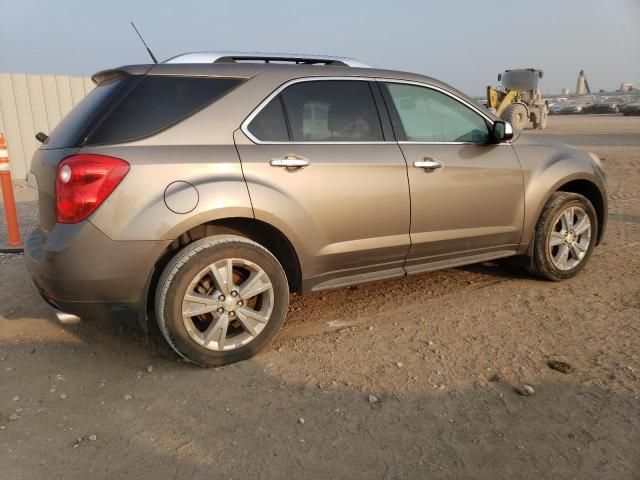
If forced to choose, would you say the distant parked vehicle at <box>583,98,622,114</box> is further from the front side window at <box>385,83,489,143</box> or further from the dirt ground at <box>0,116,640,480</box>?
the dirt ground at <box>0,116,640,480</box>

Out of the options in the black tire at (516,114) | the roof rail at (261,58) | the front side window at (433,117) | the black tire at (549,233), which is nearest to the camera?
the roof rail at (261,58)

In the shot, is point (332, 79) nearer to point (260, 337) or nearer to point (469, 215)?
point (469, 215)

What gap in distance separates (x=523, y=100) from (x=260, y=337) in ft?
76.7

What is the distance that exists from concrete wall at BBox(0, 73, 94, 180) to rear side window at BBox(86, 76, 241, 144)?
30.1ft

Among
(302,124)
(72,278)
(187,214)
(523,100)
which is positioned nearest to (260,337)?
(187,214)

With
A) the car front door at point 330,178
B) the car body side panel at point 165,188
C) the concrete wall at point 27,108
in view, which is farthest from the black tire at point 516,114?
the car body side panel at point 165,188

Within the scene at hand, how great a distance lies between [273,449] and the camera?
236cm

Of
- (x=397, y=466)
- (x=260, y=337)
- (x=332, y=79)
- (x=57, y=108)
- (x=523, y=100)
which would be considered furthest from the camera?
(x=523, y=100)

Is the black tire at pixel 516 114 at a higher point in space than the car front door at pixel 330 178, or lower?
lower

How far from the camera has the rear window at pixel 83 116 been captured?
9.44ft

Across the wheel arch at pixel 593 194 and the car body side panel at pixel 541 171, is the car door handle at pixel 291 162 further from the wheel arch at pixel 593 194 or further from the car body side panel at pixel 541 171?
the wheel arch at pixel 593 194

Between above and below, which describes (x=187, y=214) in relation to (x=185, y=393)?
above

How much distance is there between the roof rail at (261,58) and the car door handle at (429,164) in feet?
2.72

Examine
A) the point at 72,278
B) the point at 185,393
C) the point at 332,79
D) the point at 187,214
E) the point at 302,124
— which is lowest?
the point at 185,393
